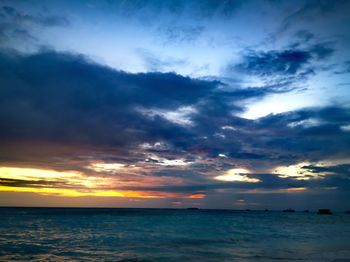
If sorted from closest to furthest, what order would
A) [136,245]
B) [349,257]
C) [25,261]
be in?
[25,261] → [349,257] → [136,245]

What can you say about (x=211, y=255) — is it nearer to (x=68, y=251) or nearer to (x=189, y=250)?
(x=189, y=250)

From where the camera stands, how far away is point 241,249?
93.2ft

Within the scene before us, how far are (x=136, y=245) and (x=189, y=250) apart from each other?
647cm

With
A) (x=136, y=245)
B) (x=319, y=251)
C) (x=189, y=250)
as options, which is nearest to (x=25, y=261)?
(x=136, y=245)

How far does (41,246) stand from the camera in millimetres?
28391

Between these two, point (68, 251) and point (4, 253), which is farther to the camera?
point (68, 251)

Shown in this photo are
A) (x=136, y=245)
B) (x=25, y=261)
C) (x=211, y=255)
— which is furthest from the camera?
(x=136, y=245)

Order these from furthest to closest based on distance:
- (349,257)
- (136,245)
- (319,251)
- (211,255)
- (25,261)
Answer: (136,245)
(319,251)
(211,255)
(349,257)
(25,261)

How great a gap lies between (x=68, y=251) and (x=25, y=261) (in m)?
4.83

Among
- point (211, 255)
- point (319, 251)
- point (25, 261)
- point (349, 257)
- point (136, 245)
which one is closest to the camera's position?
point (25, 261)

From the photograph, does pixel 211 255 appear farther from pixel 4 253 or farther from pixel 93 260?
pixel 4 253

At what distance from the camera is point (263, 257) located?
2359cm

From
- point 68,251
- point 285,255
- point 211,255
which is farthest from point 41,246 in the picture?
point 285,255

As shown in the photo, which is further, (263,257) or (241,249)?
(241,249)
